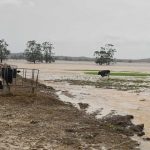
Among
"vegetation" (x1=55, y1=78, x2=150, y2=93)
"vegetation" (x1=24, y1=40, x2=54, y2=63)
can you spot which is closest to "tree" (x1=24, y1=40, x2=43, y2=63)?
"vegetation" (x1=24, y1=40, x2=54, y2=63)

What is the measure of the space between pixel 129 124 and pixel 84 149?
4.33m

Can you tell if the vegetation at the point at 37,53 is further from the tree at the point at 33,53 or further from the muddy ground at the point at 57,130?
the muddy ground at the point at 57,130

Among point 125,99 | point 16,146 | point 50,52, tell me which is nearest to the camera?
point 16,146

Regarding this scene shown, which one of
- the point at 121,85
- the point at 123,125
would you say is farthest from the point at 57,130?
the point at 121,85

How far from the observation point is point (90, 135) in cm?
1305

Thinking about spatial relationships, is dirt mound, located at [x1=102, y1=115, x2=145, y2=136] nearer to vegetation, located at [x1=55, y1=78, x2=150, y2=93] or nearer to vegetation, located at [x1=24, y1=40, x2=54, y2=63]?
vegetation, located at [x1=55, y1=78, x2=150, y2=93]

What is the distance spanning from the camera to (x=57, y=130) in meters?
13.5

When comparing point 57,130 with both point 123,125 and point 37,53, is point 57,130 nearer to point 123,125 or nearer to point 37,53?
point 123,125

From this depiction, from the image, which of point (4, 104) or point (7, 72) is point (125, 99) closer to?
point (7, 72)

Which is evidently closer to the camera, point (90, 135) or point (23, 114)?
point (90, 135)

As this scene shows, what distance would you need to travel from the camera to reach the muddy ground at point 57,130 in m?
11.8

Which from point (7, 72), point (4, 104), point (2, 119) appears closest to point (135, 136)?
point (2, 119)

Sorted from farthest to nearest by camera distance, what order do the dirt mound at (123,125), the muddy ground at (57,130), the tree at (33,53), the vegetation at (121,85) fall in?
the tree at (33,53) → the vegetation at (121,85) → the dirt mound at (123,125) → the muddy ground at (57,130)

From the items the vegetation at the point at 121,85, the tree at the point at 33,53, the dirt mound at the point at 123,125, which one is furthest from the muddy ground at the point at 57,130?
the tree at the point at 33,53
